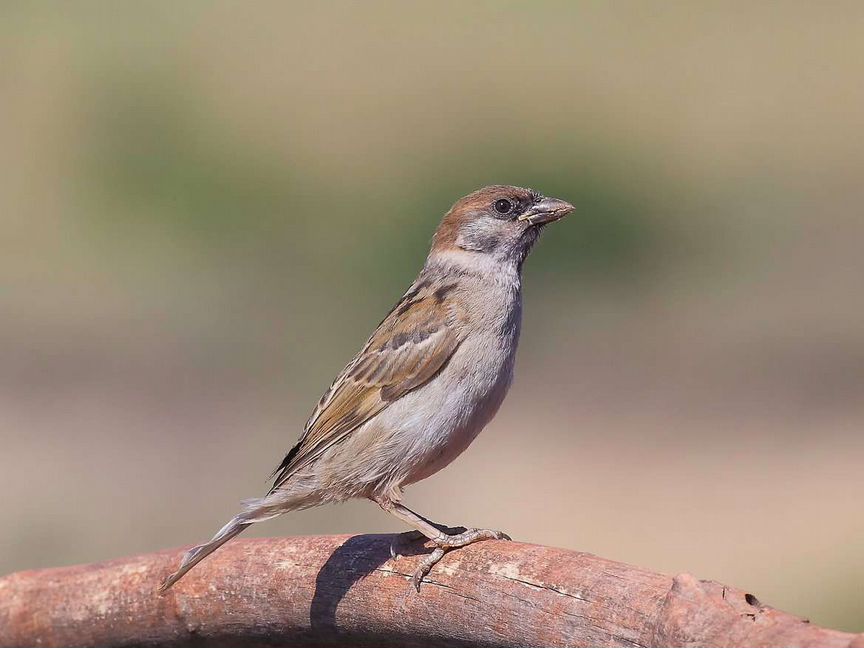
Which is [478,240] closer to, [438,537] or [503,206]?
[503,206]

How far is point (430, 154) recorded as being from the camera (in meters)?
18.5

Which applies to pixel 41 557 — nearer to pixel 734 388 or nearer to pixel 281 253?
pixel 734 388

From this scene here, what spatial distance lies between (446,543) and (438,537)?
6 cm

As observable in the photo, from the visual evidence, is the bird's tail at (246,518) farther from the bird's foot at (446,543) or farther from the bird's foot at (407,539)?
the bird's foot at (446,543)

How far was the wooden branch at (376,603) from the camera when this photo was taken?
4.12 m

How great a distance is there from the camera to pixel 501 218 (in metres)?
6.34

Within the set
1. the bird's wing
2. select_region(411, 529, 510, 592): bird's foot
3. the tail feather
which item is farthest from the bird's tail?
select_region(411, 529, 510, 592): bird's foot

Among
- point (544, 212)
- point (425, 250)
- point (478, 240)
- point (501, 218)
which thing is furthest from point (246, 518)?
point (425, 250)

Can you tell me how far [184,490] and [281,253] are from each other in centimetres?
580

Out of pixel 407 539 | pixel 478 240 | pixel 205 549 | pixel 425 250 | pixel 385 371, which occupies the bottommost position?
pixel 425 250

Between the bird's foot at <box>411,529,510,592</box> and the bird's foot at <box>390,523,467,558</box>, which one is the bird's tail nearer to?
the bird's foot at <box>390,523,467,558</box>

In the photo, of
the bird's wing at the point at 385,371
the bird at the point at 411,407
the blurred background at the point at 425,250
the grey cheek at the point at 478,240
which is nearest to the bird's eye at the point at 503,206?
the grey cheek at the point at 478,240

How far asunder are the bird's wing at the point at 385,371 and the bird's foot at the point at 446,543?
656 mm

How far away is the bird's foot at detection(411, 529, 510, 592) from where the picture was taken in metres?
5.11
